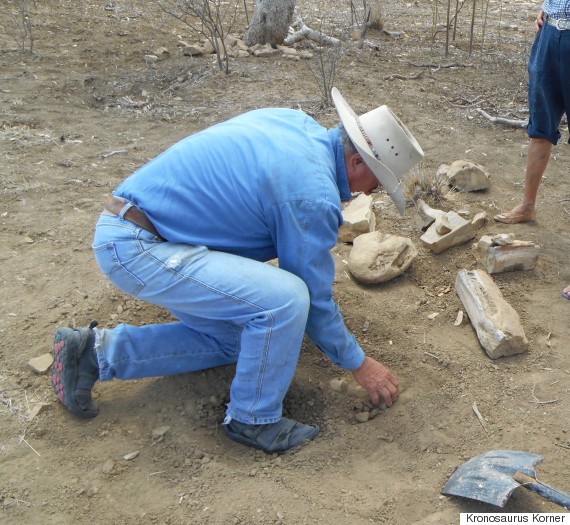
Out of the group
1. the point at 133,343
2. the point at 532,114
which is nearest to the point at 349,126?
→ the point at 133,343

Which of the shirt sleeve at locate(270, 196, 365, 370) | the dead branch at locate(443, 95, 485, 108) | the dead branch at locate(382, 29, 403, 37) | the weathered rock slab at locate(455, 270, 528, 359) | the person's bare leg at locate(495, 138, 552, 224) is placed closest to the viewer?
the shirt sleeve at locate(270, 196, 365, 370)

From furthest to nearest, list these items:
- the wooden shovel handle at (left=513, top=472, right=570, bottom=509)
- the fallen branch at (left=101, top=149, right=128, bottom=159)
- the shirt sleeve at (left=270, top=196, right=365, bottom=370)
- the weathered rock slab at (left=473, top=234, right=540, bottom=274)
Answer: the fallen branch at (left=101, top=149, right=128, bottom=159), the weathered rock slab at (left=473, top=234, right=540, bottom=274), the shirt sleeve at (left=270, top=196, right=365, bottom=370), the wooden shovel handle at (left=513, top=472, right=570, bottom=509)

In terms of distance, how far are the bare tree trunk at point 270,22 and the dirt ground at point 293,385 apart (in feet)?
7.05

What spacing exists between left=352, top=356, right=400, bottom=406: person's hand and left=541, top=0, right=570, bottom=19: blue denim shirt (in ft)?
7.12

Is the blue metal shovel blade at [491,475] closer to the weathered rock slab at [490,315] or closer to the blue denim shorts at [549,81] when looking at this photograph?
the weathered rock slab at [490,315]

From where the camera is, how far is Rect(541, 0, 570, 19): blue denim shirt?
3.53 meters

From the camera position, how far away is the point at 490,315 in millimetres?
3236

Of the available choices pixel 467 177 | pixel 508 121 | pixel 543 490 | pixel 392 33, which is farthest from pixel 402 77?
pixel 543 490

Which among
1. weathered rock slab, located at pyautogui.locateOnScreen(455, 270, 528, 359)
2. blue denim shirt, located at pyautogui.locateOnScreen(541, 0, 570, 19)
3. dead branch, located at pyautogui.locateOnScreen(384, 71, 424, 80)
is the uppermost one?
blue denim shirt, located at pyautogui.locateOnScreen(541, 0, 570, 19)

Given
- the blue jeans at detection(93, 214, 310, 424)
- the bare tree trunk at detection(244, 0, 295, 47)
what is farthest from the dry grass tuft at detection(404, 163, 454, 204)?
the bare tree trunk at detection(244, 0, 295, 47)

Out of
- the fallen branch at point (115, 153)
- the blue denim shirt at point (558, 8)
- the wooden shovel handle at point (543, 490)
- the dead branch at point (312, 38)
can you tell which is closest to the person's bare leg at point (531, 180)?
the blue denim shirt at point (558, 8)

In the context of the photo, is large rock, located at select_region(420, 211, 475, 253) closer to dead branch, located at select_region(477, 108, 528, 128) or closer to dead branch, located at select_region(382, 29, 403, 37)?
dead branch, located at select_region(477, 108, 528, 128)

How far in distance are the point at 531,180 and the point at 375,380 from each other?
189 cm

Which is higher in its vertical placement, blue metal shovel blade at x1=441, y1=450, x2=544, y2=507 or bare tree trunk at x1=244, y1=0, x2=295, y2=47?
bare tree trunk at x1=244, y1=0, x2=295, y2=47
